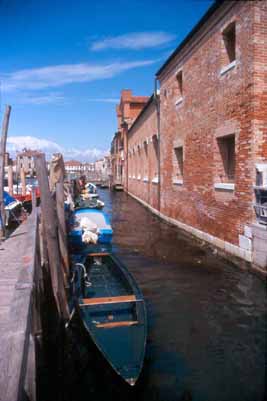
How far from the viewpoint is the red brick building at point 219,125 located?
7430 millimetres

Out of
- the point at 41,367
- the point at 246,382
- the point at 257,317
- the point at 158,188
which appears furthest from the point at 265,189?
the point at 158,188

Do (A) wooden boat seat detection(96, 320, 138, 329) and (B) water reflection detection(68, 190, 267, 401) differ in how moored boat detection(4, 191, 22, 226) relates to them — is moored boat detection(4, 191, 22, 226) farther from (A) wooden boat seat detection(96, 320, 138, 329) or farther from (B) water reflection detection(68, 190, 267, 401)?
(A) wooden boat seat detection(96, 320, 138, 329)

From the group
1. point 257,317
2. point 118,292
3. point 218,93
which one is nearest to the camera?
point 257,317

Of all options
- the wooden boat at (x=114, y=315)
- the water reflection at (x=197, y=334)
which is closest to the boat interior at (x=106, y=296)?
the wooden boat at (x=114, y=315)

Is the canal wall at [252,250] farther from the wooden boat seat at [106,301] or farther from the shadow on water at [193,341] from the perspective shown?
the wooden boat seat at [106,301]

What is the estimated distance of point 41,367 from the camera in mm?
4445

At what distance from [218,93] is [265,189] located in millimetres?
3353

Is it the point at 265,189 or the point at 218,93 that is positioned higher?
the point at 218,93

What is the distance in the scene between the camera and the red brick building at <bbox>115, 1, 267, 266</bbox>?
7.43 meters

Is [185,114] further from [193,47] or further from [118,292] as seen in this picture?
[118,292]

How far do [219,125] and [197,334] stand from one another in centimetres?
565

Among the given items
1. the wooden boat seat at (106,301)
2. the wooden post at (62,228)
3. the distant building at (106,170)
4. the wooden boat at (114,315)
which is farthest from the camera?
the distant building at (106,170)

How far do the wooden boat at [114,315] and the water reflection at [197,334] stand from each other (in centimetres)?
26

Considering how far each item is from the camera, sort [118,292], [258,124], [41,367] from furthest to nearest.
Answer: [258,124] → [118,292] → [41,367]
